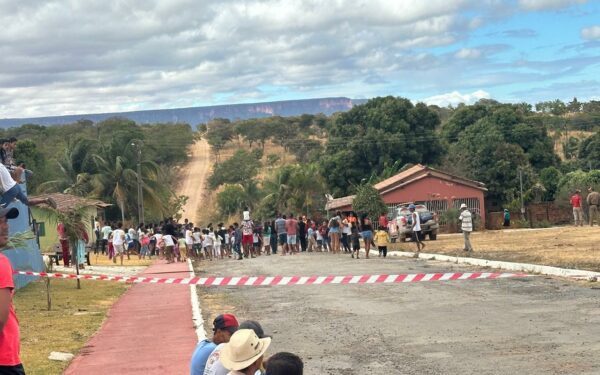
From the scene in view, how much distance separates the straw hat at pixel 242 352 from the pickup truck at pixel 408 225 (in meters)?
33.6

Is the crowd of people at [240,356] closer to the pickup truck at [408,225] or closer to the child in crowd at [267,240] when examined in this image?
the child in crowd at [267,240]

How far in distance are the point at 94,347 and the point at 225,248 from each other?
27192mm

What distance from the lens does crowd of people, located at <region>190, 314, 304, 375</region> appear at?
543 centimetres

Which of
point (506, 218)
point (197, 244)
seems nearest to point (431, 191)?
point (506, 218)

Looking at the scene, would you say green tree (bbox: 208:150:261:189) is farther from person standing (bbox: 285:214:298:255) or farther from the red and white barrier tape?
the red and white barrier tape

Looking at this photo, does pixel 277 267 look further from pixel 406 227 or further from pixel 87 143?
pixel 87 143

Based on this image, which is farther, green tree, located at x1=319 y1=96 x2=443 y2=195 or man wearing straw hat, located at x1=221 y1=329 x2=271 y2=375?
green tree, located at x1=319 y1=96 x2=443 y2=195

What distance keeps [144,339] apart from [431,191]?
148ft

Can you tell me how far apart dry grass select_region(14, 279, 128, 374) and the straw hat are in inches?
239

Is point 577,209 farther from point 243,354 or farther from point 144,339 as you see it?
point 243,354

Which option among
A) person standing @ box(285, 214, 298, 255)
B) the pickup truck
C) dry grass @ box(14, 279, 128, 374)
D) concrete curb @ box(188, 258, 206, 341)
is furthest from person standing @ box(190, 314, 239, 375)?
the pickup truck

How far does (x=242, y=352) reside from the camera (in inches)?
231

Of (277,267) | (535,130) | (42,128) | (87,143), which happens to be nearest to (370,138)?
(535,130)

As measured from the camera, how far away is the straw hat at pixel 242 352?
5855mm
